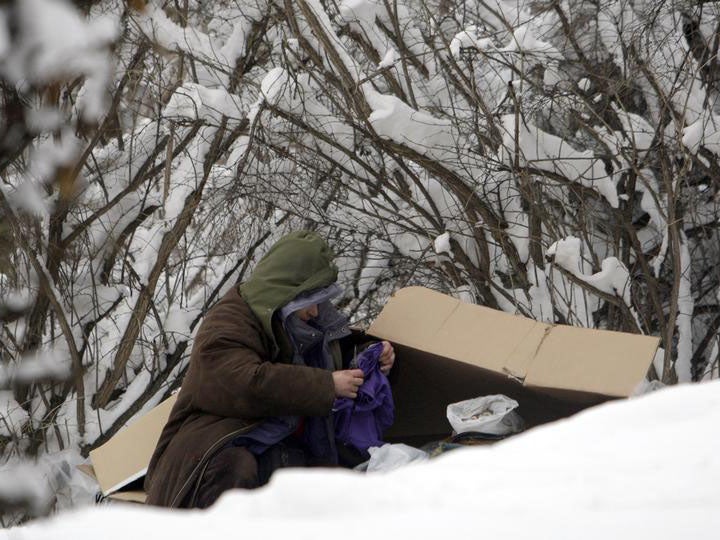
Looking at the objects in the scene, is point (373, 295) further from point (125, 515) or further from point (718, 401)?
point (125, 515)

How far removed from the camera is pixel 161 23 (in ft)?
15.5

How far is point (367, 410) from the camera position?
337 centimetres

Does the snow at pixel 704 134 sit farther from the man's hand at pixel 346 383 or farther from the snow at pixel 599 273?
the man's hand at pixel 346 383

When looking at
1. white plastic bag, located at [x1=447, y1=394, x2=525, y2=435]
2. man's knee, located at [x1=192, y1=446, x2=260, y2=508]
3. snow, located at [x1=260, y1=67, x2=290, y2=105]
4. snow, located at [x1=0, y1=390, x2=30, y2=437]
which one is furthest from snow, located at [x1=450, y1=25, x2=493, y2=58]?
snow, located at [x1=0, y1=390, x2=30, y2=437]

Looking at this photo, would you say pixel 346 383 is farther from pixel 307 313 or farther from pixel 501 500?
pixel 501 500

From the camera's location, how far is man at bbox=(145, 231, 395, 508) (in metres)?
3.05

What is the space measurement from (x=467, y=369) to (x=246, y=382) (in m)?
0.85

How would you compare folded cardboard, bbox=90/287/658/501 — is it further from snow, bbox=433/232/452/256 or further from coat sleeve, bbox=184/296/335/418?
snow, bbox=433/232/452/256

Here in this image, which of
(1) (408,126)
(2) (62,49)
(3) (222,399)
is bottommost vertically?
(3) (222,399)

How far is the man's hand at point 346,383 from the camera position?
10.6 feet

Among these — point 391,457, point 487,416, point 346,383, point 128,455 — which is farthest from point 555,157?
point 128,455

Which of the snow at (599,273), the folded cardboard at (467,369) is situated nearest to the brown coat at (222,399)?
the folded cardboard at (467,369)

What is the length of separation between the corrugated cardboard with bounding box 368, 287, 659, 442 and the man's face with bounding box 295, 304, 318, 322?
0.32m

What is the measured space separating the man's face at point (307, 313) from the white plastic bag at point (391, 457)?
0.55 meters
